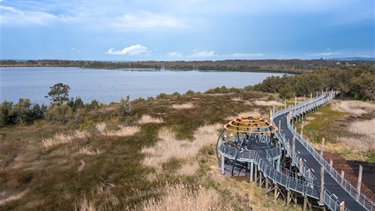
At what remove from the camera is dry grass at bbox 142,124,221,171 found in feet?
70.7

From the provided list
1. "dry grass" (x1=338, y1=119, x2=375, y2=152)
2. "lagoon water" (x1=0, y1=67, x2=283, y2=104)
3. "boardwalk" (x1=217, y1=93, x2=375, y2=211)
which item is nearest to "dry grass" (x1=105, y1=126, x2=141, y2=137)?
"boardwalk" (x1=217, y1=93, x2=375, y2=211)

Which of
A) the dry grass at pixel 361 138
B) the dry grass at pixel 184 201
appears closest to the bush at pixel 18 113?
the dry grass at pixel 184 201

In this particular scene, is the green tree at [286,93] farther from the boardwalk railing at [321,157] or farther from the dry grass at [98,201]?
the dry grass at [98,201]

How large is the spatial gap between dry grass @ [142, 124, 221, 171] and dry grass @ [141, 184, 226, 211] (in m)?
4.52

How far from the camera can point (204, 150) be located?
80.4ft

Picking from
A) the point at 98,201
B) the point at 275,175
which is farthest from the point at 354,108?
the point at 98,201

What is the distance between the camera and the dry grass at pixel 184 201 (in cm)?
Result: 1346

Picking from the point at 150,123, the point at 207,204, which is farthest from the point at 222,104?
the point at 207,204

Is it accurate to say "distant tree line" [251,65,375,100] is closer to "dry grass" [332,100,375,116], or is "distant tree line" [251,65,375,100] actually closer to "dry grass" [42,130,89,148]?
"dry grass" [332,100,375,116]

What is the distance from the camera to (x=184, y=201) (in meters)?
13.7

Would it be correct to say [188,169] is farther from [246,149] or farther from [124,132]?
[124,132]

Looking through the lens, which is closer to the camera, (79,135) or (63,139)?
(63,139)

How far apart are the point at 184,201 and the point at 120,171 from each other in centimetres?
786

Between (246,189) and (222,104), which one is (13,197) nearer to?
(246,189)
